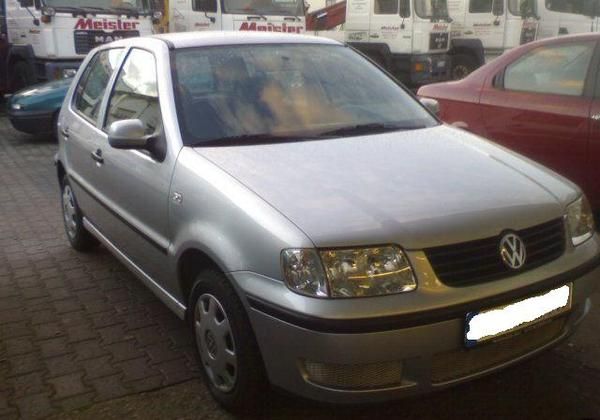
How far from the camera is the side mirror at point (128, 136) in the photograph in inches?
130

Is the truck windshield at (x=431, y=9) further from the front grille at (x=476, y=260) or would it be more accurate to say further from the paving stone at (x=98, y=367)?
the front grille at (x=476, y=260)

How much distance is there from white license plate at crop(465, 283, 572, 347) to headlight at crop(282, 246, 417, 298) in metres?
0.29

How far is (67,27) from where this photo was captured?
448 inches

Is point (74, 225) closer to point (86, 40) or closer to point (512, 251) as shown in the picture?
point (512, 251)

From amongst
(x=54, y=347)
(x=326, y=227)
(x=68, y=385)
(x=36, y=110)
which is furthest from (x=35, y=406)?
(x=36, y=110)

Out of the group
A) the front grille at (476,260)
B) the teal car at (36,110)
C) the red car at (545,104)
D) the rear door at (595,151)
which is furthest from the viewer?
the teal car at (36,110)

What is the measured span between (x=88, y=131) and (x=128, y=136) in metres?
1.18

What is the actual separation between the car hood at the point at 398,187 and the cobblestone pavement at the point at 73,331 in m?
1.11

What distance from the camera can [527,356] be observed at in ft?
8.99

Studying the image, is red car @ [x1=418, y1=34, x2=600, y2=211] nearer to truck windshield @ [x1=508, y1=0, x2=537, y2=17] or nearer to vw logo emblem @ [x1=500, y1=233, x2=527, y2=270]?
vw logo emblem @ [x1=500, y1=233, x2=527, y2=270]

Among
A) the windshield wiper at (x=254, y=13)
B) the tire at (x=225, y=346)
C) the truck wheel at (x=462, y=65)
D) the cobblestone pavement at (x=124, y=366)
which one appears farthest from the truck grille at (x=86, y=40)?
the tire at (x=225, y=346)

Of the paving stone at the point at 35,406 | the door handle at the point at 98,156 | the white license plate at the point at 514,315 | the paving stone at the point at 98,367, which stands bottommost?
the paving stone at the point at 35,406

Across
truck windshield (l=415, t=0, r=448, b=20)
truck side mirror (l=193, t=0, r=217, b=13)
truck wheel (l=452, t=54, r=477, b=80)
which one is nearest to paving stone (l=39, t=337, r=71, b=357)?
truck side mirror (l=193, t=0, r=217, b=13)

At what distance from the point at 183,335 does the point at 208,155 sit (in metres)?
1.12
